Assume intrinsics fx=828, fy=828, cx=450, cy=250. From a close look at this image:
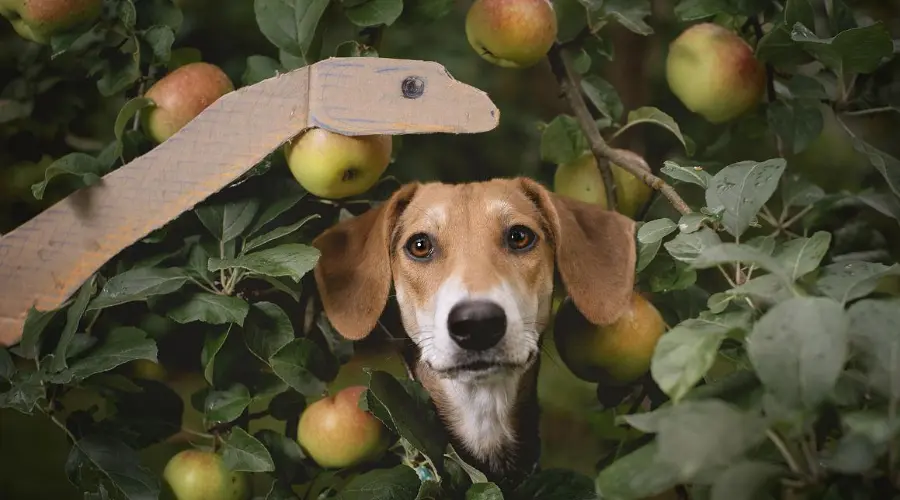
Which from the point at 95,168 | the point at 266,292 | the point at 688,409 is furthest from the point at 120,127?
the point at 688,409

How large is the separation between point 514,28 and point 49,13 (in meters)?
0.49

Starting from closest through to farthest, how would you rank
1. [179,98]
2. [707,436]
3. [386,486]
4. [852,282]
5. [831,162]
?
[707,436] → [852,282] → [386,486] → [179,98] → [831,162]

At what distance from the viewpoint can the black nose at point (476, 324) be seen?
74cm

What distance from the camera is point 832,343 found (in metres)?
0.57

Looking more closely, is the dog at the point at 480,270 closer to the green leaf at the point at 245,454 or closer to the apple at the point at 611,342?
the apple at the point at 611,342

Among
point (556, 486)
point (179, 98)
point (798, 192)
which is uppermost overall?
point (179, 98)

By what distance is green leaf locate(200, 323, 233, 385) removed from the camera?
2.75 feet

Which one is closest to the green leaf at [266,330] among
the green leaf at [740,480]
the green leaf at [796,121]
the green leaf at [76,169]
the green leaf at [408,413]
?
the green leaf at [408,413]

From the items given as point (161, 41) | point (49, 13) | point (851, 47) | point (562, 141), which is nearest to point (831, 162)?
point (851, 47)

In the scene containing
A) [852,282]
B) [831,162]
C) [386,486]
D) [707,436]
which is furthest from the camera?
[831,162]

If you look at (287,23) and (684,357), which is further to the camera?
(287,23)

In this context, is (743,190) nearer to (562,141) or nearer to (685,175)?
(685,175)

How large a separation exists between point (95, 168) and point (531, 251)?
1.57 ft

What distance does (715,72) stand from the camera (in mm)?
913
